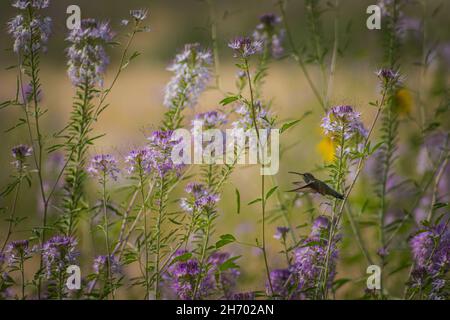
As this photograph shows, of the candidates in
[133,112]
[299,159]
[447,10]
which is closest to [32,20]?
[447,10]

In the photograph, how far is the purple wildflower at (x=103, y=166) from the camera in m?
2.20

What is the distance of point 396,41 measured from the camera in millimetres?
3045

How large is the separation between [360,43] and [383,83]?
423cm

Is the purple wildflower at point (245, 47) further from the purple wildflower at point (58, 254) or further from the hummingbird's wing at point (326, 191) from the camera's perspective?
the purple wildflower at point (58, 254)

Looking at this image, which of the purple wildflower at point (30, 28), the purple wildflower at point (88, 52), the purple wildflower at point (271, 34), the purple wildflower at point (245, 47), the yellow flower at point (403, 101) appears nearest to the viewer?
the purple wildflower at point (245, 47)

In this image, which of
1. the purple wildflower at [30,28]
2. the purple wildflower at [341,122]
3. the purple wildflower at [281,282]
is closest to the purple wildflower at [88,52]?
the purple wildflower at [30,28]

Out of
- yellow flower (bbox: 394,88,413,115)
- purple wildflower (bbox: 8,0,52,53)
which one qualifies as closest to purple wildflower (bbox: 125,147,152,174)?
purple wildflower (bbox: 8,0,52,53)

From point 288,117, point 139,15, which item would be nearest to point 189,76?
point 139,15

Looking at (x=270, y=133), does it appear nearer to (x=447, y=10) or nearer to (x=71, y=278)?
(x=71, y=278)

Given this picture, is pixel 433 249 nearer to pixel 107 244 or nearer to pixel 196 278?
pixel 196 278

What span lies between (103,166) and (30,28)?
56 cm

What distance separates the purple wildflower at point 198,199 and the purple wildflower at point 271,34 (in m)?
1.01

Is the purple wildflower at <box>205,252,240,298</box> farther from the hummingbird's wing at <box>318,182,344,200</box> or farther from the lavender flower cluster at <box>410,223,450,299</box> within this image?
the lavender flower cluster at <box>410,223,450,299</box>

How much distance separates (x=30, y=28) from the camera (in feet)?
7.56
